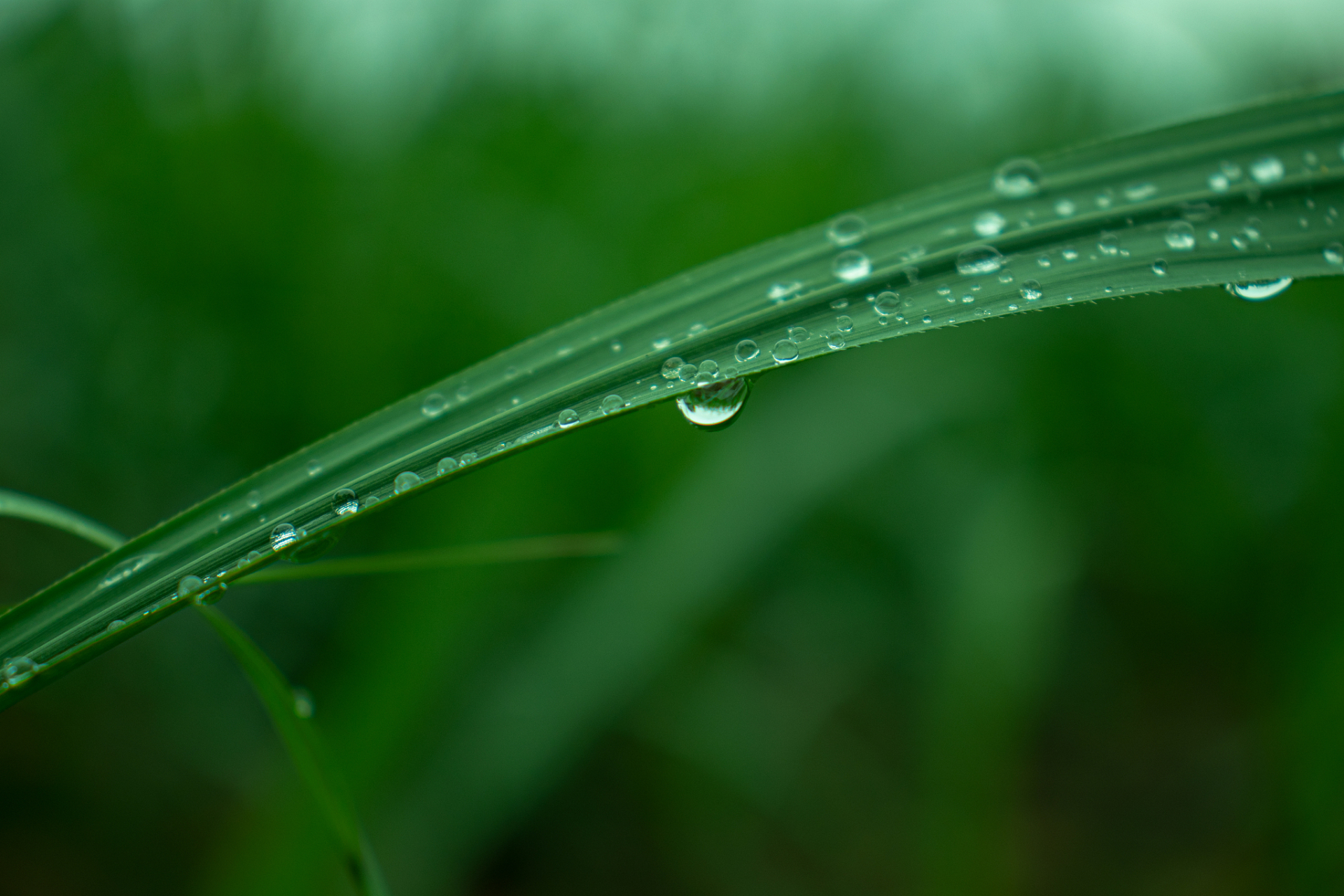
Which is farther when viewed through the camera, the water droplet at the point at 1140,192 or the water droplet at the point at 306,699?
the water droplet at the point at 306,699

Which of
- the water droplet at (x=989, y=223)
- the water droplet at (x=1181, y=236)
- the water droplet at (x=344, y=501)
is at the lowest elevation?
the water droplet at (x=1181, y=236)

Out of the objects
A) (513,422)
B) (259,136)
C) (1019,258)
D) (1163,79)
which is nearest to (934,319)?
(1019,258)

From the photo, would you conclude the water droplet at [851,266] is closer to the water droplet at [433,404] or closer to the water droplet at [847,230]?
the water droplet at [847,230]

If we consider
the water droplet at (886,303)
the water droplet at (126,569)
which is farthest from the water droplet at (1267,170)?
the water droplet at (126,569)

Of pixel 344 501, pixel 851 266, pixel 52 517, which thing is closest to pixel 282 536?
pixel 344 501

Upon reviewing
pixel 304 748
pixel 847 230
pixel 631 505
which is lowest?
pixel 304 748

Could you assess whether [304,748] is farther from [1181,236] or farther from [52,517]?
[1181,236]

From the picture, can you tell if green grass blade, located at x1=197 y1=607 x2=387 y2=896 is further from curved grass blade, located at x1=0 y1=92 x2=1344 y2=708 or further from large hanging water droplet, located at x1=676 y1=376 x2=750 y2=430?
large hanging water droplet, located at x1=676 y1=376 x2=750 y2=430

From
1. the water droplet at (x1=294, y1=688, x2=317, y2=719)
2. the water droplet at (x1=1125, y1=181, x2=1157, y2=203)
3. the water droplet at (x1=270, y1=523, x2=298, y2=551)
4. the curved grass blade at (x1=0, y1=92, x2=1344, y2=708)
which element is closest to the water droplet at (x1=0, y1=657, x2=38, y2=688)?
the curved grass blade at (x1=0, y1=92, x2=1344, y2=708)
